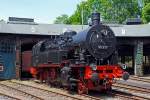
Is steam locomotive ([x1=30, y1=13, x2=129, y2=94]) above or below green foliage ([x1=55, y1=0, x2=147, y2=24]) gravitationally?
below

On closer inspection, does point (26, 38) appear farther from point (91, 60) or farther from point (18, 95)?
point (91, 60)

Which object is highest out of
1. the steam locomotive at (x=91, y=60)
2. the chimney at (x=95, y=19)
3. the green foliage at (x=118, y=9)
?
the green foliage at (x=118, y=9)

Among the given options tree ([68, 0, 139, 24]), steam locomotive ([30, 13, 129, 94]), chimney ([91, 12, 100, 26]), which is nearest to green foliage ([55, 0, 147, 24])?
tree ([68, 0, 139, 24])

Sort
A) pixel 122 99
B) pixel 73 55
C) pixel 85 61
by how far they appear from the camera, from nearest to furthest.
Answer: pixel 122 99
pixel 85 61
pixel 73 55

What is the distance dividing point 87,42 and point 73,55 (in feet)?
5.35

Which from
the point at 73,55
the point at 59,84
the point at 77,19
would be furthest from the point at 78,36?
the point at 77,19

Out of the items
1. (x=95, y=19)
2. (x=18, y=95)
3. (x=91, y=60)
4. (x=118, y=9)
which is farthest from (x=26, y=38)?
(x=118, y=9)

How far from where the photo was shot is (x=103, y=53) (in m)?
18.5

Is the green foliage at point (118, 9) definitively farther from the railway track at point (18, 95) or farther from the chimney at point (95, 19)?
the chimney at point (95, 19)

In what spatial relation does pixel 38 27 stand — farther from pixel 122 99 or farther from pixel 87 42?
pixel 122 99

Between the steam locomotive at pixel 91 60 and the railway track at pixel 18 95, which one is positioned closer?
the railway track at pixel 18 95

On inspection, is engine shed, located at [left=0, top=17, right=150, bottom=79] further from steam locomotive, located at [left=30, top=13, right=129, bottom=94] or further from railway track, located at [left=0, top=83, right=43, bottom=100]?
steam locomotive, located at [left=30, top=13, right=129, bottom=94]

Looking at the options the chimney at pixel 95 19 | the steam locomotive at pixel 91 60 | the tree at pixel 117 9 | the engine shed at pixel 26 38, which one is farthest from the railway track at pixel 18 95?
the tree at pixel 117 9

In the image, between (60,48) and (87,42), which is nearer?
(87,42)
